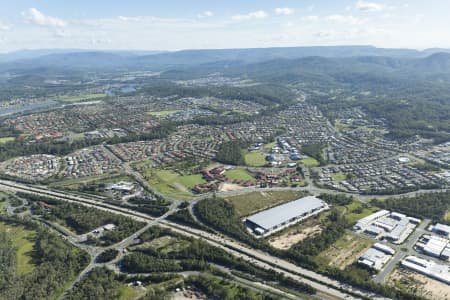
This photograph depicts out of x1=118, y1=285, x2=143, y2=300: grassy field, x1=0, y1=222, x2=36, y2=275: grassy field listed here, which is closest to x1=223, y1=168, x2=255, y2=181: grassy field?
x1=118, y1=285, x2=143, y2=300: grassy field

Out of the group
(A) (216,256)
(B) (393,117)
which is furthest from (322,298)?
(B) (393,117)

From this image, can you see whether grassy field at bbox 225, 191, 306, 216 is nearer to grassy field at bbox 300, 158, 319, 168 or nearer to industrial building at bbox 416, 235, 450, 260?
grassy field at bbox 300, 158, 319, 168

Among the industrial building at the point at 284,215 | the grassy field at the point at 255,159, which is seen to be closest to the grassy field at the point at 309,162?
the grassy field at the point at 255,159

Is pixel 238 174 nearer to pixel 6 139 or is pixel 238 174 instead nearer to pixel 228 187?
pixel 228 187

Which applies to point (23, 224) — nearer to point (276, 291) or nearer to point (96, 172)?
point (96, 172)

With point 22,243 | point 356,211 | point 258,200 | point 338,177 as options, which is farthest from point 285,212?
point 22,243

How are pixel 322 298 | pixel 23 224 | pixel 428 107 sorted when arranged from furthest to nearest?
pixel 428 107 < pixel 23 224 < pixel 322 298
